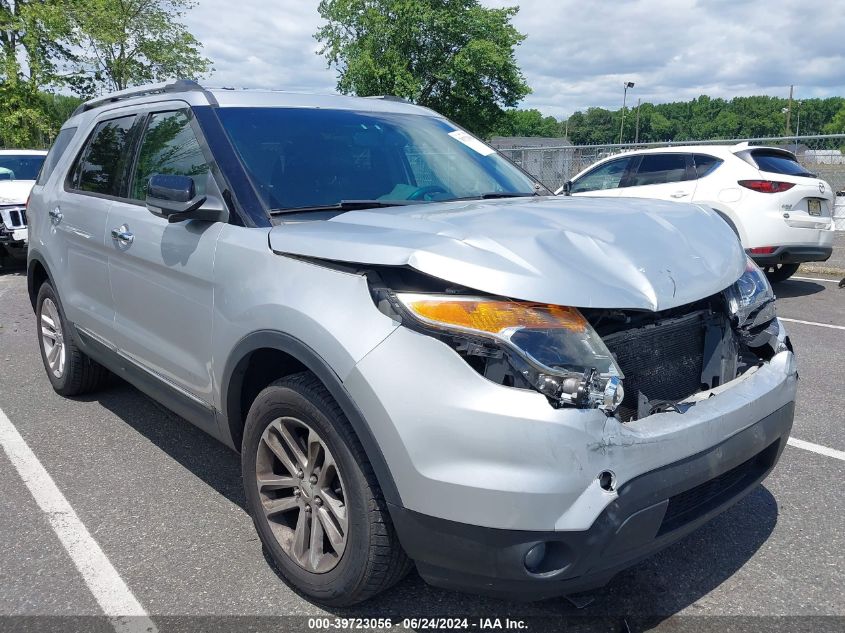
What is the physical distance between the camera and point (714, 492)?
2.44 m

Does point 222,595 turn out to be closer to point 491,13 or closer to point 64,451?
point 64,451

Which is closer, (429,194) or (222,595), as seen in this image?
(222,595)

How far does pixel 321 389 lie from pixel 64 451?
8.16 feet

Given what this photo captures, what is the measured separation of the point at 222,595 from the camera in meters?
2.70

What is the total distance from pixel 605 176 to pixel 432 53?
3530 centimetres

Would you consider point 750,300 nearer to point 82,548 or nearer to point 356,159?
point 356,159

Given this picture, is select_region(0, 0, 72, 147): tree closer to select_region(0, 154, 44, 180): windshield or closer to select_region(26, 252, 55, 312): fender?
select_region(0, 154, 44, 180): windshield

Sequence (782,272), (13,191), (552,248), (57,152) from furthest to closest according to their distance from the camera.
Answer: (13,191) → (782,272) → (57,152) → (552,248)

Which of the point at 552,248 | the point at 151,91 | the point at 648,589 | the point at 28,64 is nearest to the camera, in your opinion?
the point at 552,248

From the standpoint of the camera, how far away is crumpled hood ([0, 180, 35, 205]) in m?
11.0

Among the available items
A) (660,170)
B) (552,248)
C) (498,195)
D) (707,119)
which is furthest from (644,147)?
(707,119)

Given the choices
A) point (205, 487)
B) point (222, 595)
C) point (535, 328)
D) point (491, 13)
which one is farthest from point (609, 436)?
point (491, 13)

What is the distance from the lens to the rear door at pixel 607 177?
9805 mm

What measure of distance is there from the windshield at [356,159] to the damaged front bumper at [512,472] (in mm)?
1189
